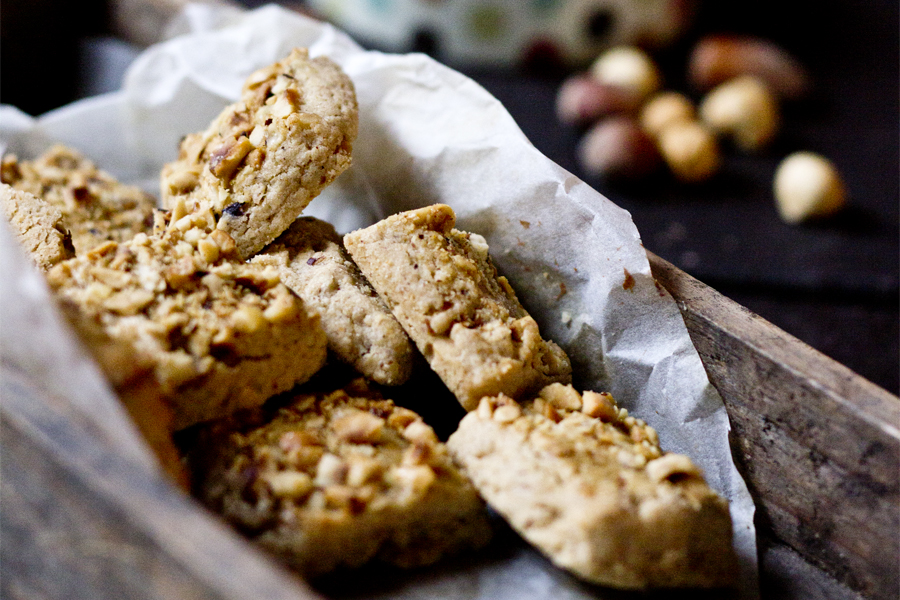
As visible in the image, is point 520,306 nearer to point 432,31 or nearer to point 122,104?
point 122,104

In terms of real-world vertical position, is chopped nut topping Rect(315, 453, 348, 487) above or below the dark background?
above

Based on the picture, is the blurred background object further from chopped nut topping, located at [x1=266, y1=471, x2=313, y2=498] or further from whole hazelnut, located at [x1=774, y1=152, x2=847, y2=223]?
chopped nut topping, located at [x1=266, y1=471, x2=313, y2=498]

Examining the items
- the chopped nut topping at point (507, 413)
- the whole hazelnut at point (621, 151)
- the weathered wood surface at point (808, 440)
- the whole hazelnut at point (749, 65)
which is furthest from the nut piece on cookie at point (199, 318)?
the whole hazelnut at point (749, 65)

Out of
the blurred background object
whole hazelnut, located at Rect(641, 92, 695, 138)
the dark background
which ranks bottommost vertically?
the dark background

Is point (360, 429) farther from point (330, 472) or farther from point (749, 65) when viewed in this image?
point (749, 65)

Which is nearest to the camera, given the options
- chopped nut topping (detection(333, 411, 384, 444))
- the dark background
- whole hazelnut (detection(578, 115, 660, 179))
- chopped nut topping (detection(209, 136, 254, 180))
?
chopped nut topping (detection(333, 411, 384, 444))

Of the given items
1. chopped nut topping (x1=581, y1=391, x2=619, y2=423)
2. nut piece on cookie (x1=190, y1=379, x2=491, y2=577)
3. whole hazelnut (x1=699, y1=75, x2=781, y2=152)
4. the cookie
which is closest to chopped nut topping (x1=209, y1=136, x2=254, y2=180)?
the cookie

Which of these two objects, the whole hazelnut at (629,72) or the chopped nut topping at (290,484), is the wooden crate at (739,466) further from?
the whole hazelnut at (629,72)

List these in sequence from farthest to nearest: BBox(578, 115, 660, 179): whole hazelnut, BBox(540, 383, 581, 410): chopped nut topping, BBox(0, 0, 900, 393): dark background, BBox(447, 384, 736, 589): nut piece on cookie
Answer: BBox(578, 115, 660, 179): whole hazelnut → BBox(0, 0, 900, 393): dark background → BBox(540, 383, 581, 410): chopped nut topping → BBox(447, 384, 736, 589): nut piece on cookie
